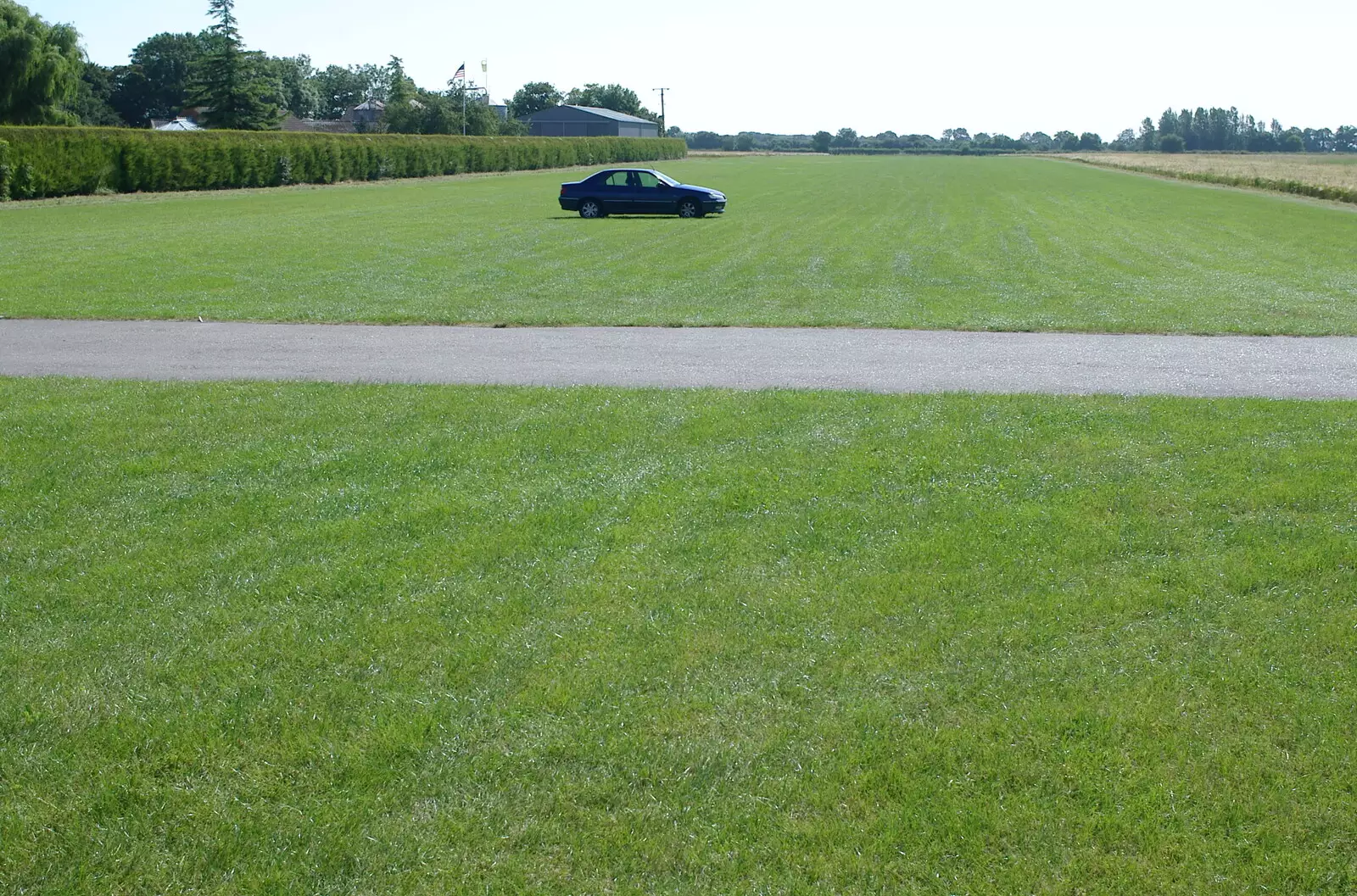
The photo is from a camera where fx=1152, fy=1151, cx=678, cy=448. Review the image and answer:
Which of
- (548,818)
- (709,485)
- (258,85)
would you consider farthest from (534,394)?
(258,85)

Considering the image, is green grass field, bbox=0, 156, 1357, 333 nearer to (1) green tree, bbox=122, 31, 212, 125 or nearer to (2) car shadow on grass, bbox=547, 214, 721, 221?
(2) car shadow on grass, bbox=547, 214, 721, 221

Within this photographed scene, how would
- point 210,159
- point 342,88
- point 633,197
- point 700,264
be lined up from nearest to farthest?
point 700,264
point 633,197
point 210,159
point 342,88

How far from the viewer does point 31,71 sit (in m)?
51.9

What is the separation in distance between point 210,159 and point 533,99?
97.6 meters

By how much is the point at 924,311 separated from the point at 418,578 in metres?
10.5

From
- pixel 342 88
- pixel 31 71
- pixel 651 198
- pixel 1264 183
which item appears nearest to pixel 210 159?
pixel 31 71

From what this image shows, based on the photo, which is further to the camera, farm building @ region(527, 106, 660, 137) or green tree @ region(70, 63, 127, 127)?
farm building @ region(527, 106, 660, 137)

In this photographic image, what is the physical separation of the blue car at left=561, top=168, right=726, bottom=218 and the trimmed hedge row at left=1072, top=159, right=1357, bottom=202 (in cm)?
2630

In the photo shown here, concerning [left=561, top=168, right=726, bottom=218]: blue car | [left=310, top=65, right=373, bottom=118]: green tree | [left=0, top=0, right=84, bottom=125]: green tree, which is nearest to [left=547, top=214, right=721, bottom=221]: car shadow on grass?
[left=561, top=168, right=726, bottom=218]: blue car

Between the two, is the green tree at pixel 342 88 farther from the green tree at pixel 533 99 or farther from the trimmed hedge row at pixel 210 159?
the trimmed hedge row at pixel 210 159

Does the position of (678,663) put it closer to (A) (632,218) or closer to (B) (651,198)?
(A) (632,218)

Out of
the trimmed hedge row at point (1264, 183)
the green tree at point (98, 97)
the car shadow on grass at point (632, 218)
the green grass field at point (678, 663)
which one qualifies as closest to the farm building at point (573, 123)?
the green tree at point (98, 97)

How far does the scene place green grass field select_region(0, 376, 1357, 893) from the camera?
3543 millimetres

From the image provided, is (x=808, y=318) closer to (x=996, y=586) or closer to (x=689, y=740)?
(x=996, y=586)
